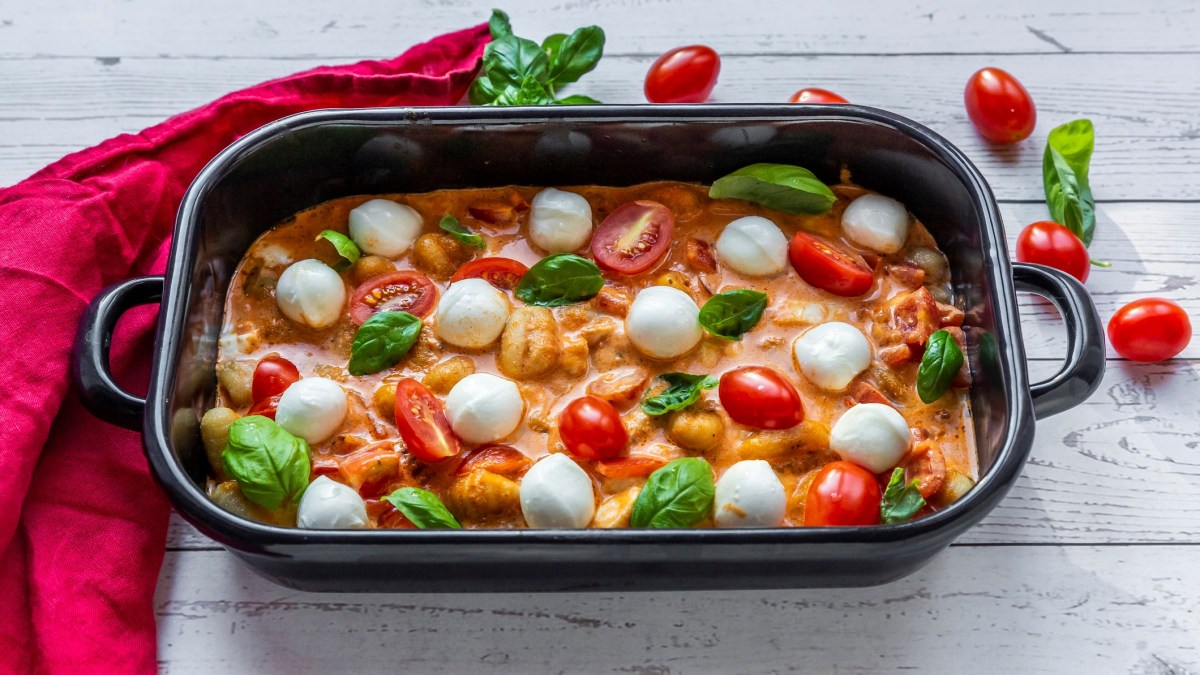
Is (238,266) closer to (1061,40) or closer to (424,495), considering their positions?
(424,495)

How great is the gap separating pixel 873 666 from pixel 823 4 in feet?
4.85

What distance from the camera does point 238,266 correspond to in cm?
222

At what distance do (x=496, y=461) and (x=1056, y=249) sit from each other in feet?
3.82

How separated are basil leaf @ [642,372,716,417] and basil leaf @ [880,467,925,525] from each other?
0.35 m

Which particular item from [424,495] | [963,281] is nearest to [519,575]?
Answer: [424,495]

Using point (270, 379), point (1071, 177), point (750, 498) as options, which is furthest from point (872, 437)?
point (270, 379)

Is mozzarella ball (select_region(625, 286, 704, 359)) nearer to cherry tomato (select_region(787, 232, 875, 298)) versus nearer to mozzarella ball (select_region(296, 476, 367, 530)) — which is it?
cherry tomato (select_region(787, 232, 875, 298))

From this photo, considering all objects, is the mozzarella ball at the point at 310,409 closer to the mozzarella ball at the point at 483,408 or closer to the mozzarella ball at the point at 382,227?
the mozzarella ball at the point at 483,408

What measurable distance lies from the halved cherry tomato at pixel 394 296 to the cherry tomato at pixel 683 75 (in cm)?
68

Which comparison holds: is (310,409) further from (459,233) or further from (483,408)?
(459,233)

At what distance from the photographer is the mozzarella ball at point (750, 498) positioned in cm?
189

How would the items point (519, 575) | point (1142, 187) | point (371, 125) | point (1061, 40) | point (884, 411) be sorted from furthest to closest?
point (1061, 40) < point (1142, 187) < point (371, 125) < point (884, 411) < point (519, 575)

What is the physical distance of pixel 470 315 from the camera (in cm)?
209

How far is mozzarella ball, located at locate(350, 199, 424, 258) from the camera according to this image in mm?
2213
